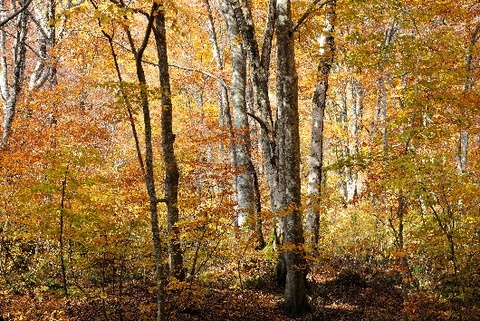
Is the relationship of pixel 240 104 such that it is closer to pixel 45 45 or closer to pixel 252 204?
pixel 252 204

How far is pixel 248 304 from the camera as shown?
25.5ft

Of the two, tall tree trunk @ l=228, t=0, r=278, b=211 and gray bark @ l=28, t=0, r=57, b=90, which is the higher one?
gray bark @ l=28, t=0, r=57, b=90

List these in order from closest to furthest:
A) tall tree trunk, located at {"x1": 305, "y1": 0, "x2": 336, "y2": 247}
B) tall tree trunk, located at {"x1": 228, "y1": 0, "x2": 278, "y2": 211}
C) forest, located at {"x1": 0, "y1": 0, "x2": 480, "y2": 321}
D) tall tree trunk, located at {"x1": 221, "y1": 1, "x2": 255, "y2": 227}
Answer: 1. forest, located at {"x1": 0, "y1": 0, "x2": 480, "y2": 321}
2. tall tree trunk, located at {"x1": 228, "y1": 0, "x2": 278, "y2": 211}
3. tall tree trunk, located at {"x1": 305, "y1": 0, "x2": 336, "y2": 247}
4. tall tree trunk, located at {"x1": 221, "y1": 1, "x2": 255, "y2": 227}

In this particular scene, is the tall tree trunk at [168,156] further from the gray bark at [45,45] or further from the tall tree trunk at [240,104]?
the gray bark at [45,45]

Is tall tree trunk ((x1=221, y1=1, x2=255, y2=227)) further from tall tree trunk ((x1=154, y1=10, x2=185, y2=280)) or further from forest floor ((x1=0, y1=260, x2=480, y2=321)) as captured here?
→ tall tree trunk ((x1=154, y1=10, x2=185, y2=280))

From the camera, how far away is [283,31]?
23.2 feet

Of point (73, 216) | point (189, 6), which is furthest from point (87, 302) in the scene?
point (189, 6)

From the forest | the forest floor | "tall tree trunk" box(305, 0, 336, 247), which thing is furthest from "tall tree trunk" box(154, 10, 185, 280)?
"tall tree trunk" box(305, 0, 336, 247)

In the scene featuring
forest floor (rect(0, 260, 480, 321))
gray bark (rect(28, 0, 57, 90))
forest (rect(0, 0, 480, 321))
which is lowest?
forest floor (rect(0, 260, 480, 321))

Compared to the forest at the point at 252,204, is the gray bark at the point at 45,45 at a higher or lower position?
higher

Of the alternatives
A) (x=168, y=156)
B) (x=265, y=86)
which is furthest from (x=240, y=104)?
(x=168, y=156)

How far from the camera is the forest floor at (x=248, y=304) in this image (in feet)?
20.8

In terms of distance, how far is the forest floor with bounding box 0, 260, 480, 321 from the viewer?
6336mm

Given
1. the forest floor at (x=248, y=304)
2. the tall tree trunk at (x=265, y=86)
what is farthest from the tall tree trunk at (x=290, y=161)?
the tall tree trunk at (x=265, y=86)
